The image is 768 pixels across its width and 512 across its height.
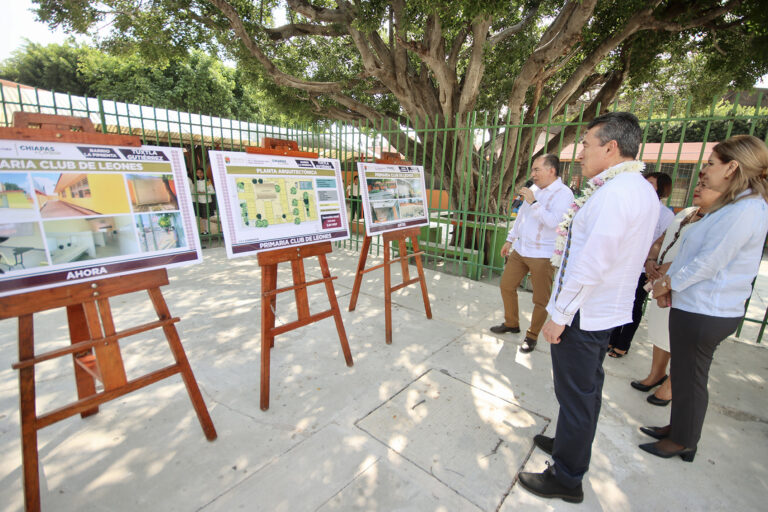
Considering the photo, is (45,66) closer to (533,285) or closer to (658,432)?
(533,285)

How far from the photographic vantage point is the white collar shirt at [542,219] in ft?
10.2

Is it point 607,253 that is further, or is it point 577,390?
point 577,390

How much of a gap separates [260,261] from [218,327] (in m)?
1.67

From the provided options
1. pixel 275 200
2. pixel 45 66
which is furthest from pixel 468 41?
pixel 45 66

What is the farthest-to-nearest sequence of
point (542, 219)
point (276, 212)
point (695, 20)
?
point (695, 20) → point (542, 219) → point (276, 212)

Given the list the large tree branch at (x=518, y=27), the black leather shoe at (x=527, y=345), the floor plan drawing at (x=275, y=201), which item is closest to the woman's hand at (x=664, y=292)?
the black leather shoe at (x=527, y=345)

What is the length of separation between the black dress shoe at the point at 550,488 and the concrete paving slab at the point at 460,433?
4.3 inches

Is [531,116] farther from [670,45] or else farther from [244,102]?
[244,102]

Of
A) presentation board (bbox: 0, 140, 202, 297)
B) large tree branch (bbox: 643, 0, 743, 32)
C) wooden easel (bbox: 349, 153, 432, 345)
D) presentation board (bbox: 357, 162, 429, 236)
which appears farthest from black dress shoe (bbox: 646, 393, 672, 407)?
large tree branch (bbox: 643, 0, 743, 32)

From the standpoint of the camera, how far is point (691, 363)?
1976 millimetres

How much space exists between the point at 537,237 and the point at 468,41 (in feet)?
26.3

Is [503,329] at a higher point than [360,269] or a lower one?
lower

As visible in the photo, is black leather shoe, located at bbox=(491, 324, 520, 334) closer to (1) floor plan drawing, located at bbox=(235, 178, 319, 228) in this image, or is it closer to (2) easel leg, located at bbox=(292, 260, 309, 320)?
(2) easel leg, located at bbox=(292, 260, 309, 320)

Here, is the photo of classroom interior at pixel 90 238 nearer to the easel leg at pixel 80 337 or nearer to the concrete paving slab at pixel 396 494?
the easel leg at pixel 80 337
